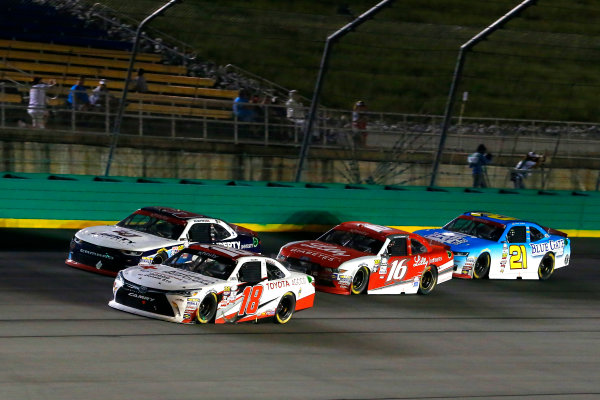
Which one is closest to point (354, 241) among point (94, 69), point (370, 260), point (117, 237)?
point (370, 260)

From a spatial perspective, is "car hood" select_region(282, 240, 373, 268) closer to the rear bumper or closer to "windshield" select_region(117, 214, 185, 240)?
"windshield" select_region(117, 214, 185, 240)

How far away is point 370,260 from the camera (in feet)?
50.4

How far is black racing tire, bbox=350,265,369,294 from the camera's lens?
15.3m

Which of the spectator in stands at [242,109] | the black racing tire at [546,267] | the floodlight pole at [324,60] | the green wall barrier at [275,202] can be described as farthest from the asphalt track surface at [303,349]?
the floodlight pole at [324,60]

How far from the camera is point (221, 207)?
21.3m

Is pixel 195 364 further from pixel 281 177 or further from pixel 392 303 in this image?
pixel 281 177

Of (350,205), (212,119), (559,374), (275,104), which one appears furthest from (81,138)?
(559,374)

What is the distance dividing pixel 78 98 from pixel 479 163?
32.5 feet

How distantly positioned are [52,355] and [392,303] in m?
6.39

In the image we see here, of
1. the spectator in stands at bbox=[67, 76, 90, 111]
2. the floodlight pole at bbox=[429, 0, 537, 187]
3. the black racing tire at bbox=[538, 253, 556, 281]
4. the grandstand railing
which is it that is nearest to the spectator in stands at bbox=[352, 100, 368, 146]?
the grandstand railing

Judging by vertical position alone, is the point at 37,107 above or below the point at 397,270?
above

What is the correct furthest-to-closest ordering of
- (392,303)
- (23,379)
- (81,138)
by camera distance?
(81,138) → (392,303) → (23,379)

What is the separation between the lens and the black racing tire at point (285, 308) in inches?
517

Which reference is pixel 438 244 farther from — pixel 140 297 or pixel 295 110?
pixel 140 297
